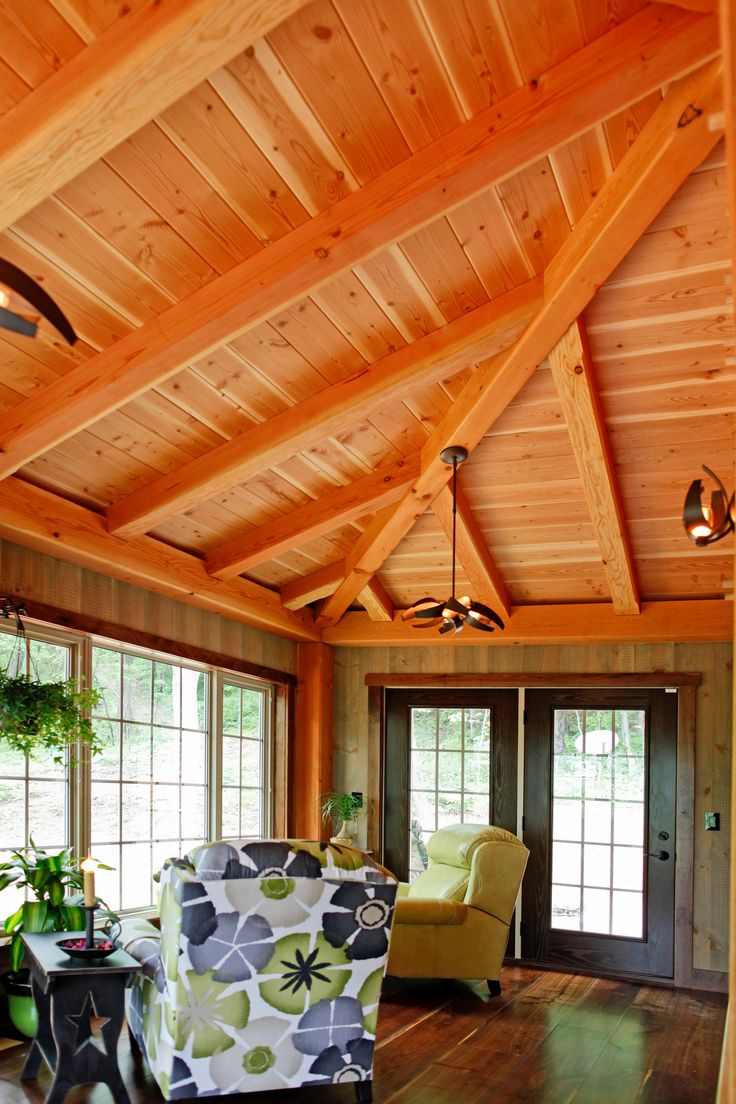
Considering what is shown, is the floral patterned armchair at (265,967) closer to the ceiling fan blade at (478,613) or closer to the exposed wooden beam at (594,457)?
the ceiling fan blade at (478,613)

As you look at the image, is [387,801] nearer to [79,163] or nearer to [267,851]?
[267,851]

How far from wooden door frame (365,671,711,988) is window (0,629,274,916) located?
87 centimetres

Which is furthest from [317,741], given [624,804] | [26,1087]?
[26,1087]

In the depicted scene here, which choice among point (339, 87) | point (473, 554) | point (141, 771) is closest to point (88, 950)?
point (141, 771)

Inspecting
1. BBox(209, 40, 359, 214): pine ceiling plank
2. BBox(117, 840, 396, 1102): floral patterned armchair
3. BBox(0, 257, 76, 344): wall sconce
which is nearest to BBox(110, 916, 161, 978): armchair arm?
BBox(117, 840, 396, 1102): floral patterned armchair

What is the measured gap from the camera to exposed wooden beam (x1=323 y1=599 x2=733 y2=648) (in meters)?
6.91

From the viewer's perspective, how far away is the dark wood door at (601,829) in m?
7.08

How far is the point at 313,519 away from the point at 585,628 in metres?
2.24

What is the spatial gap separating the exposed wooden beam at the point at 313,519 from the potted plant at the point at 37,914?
2.19 m

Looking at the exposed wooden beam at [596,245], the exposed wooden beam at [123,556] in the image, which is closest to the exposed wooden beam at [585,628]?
the exposed wooden beam at [123,556]

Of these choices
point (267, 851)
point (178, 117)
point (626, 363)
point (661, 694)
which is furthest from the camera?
point (661, 694)

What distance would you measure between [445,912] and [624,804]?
5.98 ft

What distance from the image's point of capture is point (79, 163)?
2.91 meters

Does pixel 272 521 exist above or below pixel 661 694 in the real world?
above
